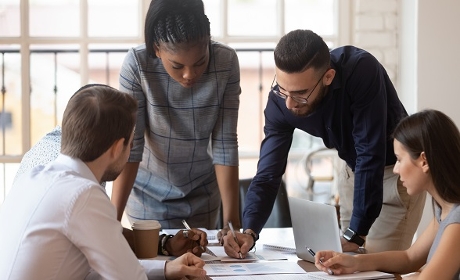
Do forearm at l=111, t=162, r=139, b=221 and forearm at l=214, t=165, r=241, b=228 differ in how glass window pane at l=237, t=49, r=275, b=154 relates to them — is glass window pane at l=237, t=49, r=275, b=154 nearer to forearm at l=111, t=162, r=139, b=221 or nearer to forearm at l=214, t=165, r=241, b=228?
forearm at l=214, t=165, r=241, b=228

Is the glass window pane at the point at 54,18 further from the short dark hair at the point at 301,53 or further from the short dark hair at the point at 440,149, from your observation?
the short dark hair at the point at 440,149

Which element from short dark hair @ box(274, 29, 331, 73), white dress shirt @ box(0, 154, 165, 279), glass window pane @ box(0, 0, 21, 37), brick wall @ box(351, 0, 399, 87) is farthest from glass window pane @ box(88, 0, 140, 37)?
white dress shirt @ box(0, 154, 165, 279)

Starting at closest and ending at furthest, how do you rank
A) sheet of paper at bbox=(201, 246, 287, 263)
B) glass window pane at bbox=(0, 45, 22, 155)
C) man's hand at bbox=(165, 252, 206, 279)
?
man's hand at bbox=(165, 252, 206, 279) → sheet of paper at bbox=(201, 246, 287, 263) → glass window pane at bbox=(0, 45, 22, 155)

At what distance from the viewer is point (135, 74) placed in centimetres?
250

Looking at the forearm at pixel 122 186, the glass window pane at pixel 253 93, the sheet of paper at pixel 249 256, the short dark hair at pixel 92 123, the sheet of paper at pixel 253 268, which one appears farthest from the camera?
the glass window pane at pixel 253 93

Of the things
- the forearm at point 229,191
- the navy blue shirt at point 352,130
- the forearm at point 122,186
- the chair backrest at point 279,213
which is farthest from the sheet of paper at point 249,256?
the chair backrest at point 279,213

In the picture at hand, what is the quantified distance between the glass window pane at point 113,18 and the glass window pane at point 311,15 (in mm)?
849

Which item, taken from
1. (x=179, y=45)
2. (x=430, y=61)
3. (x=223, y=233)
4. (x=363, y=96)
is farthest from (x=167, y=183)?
(x=430, y=61)

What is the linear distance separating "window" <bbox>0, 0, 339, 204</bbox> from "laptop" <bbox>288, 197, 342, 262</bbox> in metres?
2.06

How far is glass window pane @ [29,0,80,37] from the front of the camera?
403 centimetres

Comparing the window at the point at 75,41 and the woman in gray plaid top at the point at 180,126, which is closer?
the woman in gray plaid top at the point at 180,126

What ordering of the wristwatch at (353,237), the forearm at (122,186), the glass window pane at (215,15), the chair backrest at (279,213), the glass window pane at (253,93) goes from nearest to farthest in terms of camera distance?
the wristwatch at (353,237) < the forearm at (122,186) < the chair backrest at (279,213) < the glass window pane at (215,15) < the glass window pane at (253,93)

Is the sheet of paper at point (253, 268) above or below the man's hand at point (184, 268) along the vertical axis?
below

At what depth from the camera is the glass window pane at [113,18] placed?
4.08 metres
